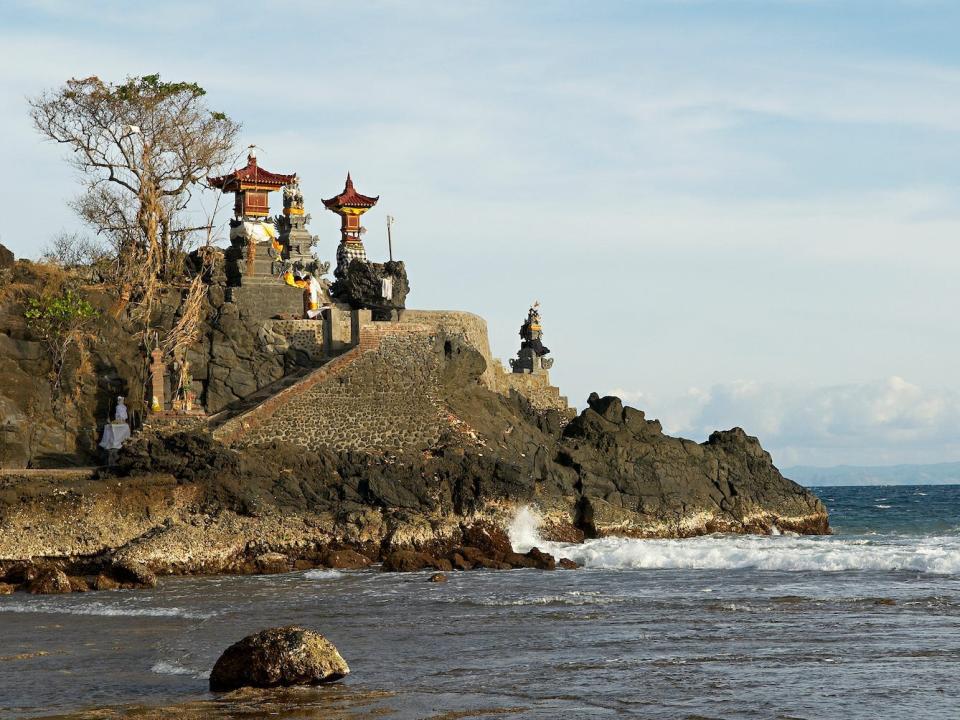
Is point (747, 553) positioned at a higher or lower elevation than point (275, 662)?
higher

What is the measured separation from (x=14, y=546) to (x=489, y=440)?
1291 cm

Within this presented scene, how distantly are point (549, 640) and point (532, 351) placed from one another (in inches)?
1201

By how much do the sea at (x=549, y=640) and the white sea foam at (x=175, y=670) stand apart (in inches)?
3.0

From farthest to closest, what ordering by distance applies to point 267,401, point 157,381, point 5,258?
point 5,258
point 157,381
point 267,401

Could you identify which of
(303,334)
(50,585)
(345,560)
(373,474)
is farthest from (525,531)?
(50,585)

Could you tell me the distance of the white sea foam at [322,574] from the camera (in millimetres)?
30734

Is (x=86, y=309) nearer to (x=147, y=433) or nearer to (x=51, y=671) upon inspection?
(x=147, y=433)

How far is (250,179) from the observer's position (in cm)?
4769

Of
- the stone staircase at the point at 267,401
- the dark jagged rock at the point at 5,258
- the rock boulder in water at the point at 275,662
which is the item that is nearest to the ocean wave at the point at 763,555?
the stone staircase at the point at 267,401

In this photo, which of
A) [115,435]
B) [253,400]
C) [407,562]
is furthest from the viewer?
[253,400]

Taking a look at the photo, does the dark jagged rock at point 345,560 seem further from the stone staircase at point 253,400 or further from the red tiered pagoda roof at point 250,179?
the red tiered pagoda roof at point 250,179

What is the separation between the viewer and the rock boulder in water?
17047mm

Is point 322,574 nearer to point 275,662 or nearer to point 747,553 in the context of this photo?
point 747,553

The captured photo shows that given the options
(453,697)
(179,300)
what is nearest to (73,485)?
(179,300)
